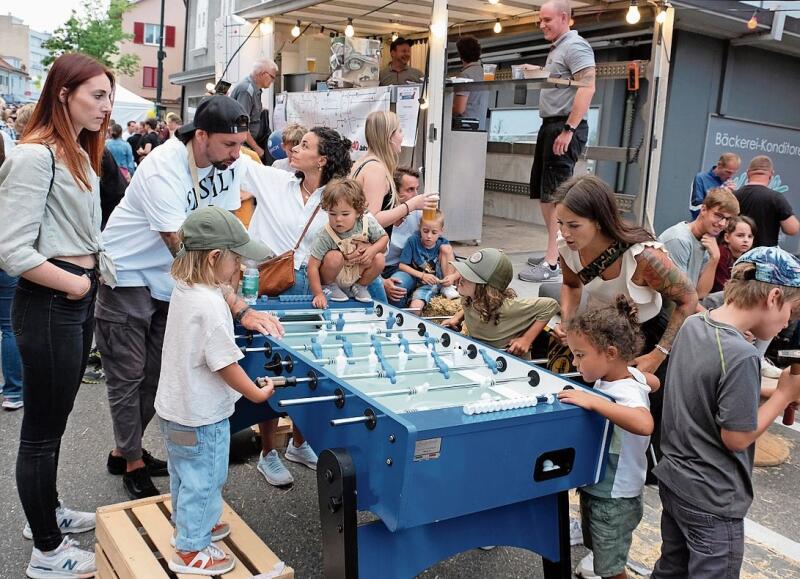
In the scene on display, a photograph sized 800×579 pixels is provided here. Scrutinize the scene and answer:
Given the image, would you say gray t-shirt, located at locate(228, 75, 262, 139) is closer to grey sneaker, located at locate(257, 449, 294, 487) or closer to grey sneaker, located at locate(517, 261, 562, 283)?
grey sneaker, located at locate(517, 261, 562, 283)

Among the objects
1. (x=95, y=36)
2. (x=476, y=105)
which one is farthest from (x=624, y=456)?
(x=95, y=36)

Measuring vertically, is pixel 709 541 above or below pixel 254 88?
below

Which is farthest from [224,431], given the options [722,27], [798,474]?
[722,27]

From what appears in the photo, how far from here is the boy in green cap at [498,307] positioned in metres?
3.49

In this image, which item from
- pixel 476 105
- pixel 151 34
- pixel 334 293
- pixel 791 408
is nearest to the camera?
pixel 791 408

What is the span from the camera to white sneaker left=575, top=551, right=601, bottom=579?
2.98 meters

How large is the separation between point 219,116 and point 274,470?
190 centimetres

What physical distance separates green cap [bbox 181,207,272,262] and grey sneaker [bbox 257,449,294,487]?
1697 millimetres

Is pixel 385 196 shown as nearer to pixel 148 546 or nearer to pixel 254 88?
pixel 148 546

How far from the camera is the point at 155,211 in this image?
3.09 metres

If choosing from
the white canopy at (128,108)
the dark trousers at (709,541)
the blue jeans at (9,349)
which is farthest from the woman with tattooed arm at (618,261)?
the white canopy at (128,108)

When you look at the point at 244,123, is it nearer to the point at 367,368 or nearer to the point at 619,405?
the point at 367,368

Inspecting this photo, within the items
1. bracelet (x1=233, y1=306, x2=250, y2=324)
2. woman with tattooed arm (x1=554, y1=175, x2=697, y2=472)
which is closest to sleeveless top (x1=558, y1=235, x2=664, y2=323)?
woman with tattooed arm (x1=554, y1=175, x2=697, y2=472)

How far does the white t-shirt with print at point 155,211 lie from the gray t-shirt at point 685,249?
3.08m
